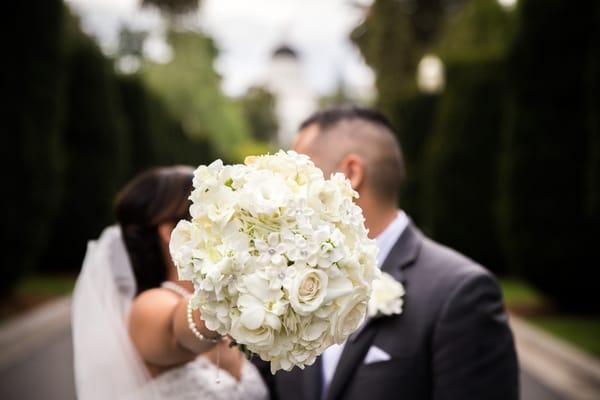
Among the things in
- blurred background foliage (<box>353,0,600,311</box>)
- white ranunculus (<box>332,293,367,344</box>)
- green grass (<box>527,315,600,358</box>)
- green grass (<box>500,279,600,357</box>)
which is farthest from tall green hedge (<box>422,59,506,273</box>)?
white ranunculus (<box>332,293,367,344</box>)

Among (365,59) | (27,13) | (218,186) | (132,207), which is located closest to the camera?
(218,186)

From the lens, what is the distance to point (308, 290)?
155cm

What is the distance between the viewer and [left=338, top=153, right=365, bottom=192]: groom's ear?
280 cm

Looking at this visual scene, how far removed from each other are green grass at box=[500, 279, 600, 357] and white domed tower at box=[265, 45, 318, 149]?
369 ft

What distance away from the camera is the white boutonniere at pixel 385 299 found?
2.58 meters

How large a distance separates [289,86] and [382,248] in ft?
417

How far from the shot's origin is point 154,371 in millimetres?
2721

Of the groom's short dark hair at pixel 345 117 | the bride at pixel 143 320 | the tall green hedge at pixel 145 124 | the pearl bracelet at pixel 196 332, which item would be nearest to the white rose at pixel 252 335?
the pearl bracelet at pixel 196 332

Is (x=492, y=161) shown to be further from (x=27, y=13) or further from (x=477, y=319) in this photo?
(x=477, y=319)

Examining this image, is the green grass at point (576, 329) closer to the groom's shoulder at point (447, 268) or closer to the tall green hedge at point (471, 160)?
the tall green hedge at point (471, 160)

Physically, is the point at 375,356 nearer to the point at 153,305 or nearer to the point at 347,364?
the point at 347,364

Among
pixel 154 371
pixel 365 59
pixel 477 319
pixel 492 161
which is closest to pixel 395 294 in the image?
pixel 477 319

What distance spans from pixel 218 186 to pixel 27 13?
11.9 meters

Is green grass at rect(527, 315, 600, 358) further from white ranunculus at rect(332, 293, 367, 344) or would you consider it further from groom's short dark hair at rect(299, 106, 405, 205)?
white ranunculus at rect(332, 293, 367, 344)
